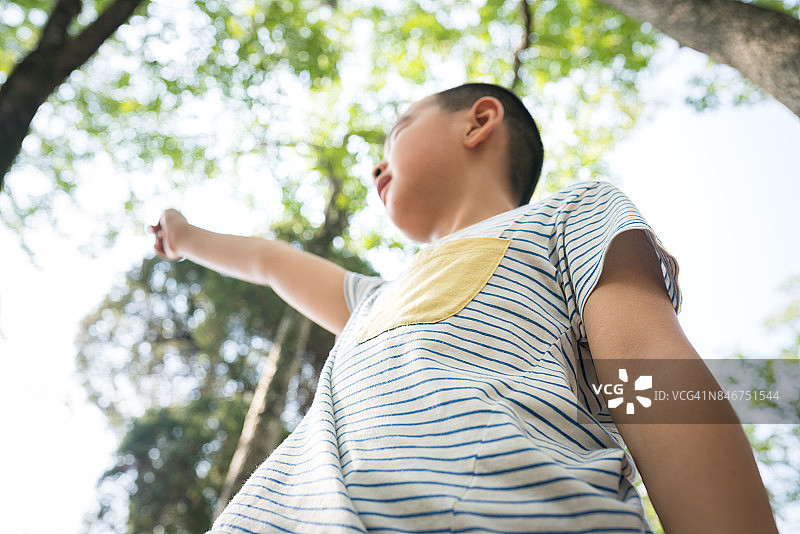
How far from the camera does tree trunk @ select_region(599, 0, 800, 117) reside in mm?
1213

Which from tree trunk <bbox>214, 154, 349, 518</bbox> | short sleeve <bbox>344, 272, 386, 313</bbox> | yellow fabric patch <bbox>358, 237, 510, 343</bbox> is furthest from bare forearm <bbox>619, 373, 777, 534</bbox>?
tree trunk <bbox>214, 154, 349, 518</bbox>

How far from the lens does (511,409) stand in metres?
0.68

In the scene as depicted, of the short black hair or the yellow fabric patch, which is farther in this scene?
the short black hair

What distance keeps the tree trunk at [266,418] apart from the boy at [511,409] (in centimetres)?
352

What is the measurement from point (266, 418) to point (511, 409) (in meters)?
4.06

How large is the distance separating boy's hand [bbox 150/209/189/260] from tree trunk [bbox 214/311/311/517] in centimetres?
283

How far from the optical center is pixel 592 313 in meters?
0.76

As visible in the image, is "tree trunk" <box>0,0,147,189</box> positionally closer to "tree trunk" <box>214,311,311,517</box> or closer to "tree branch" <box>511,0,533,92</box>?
"tree trunk" <box>214,311,311,517</box>

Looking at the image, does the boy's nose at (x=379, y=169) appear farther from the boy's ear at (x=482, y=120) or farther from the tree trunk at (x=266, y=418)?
the tree trunk at (x=266, y=418)

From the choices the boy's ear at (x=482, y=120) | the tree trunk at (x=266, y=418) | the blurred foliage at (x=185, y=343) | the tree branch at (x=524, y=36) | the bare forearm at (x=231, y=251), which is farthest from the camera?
the blurred foliage at (x=185, y=343)

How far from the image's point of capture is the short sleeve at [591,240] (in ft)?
2.51

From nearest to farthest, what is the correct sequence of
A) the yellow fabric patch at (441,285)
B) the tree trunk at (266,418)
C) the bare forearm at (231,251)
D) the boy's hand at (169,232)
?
the yellow fabric patch at (441,285)
the bare forearm at (231,251)
the boy's hand at (169,232)
the tree trunk at (266,418)

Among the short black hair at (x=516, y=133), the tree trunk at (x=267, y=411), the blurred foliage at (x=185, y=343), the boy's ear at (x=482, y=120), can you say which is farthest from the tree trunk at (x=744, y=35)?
the blurred foliage at (x=185, y=343)

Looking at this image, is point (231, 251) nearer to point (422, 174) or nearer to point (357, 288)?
point (357, 288)
